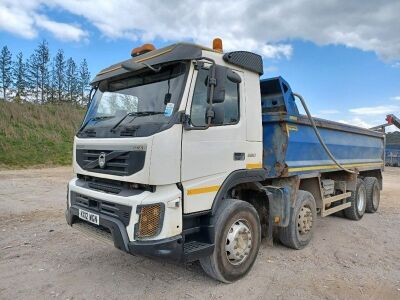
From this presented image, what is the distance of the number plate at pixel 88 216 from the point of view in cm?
376

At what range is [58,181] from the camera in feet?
43.9

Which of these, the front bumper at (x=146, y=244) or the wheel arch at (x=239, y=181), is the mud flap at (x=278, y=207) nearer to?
the wheel arch at (x=239, y=181)

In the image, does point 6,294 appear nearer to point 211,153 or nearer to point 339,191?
point 211,153

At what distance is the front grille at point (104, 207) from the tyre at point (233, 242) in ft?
3.22

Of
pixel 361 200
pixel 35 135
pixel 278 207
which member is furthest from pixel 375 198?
pixel 35 135

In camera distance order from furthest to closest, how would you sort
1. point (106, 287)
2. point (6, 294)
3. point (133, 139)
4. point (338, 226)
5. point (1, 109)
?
point (1, 109) < point (338, 226) < point (106, 287) < point (6, 294) < point (133, 139)

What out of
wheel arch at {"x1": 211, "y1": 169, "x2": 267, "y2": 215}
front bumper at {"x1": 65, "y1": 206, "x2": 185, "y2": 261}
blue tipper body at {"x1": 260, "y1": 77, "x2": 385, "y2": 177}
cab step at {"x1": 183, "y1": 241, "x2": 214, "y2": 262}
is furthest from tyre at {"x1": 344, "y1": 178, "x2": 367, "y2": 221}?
front bumper at {"x1": 65, "y1": 206, "x2": 185, "y2": 261}

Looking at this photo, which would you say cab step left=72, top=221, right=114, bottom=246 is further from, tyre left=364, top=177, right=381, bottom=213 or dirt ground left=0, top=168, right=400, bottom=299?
tyre left=364, top=177, right=381, bottom=213

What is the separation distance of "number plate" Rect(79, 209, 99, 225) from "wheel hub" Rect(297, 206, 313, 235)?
3144 mm

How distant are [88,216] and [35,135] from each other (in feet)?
71.0

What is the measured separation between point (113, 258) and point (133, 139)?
221 cm

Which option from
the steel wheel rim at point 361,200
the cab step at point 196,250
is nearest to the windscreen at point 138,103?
the cab step at point 196,250

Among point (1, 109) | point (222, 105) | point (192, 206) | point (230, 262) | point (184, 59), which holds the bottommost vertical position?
point (230, 262)

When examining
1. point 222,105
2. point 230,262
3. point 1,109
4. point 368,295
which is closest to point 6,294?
point 230,262
